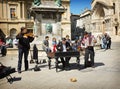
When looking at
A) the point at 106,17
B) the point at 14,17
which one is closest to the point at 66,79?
the point at 14,17

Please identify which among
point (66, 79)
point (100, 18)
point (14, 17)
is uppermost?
point (100, 18)

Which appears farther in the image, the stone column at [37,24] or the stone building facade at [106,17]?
the stone building facade at [106,17]

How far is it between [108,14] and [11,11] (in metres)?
22.5

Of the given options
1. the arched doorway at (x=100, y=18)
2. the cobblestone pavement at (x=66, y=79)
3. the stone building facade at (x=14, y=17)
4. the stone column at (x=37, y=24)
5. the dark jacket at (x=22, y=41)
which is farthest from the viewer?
the arched doorway at (x=100, y=18)

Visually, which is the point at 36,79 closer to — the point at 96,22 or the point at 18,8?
the point at 18,8

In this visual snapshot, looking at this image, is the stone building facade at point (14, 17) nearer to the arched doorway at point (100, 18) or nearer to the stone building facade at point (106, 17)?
the stone building facade at point (106, 17)

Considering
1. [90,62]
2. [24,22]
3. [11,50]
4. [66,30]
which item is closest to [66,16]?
[66,30]

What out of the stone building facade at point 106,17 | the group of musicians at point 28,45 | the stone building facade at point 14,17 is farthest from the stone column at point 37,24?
the stone building facade at point 106,17

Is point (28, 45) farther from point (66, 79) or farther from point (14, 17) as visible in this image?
point (14, 17)

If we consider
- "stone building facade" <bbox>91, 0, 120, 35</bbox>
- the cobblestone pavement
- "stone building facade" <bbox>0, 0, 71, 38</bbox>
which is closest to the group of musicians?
the cobblestone pavement

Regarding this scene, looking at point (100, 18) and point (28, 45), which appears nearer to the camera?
point (28, 45)

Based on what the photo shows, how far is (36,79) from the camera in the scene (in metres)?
11.2

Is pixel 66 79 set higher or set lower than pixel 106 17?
lower

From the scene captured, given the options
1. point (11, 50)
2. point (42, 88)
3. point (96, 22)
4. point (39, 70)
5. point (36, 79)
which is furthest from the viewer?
point (96, 22)
